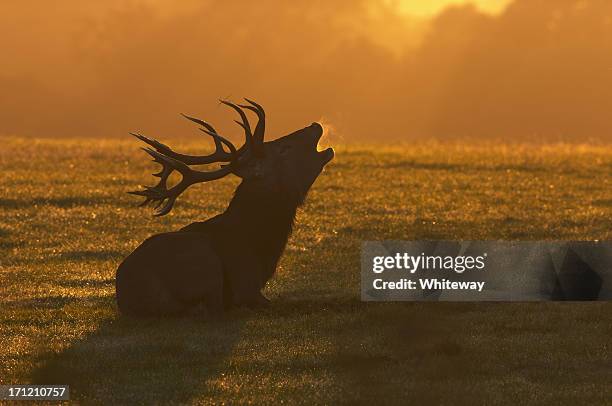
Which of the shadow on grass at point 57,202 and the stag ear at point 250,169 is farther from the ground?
the shadow on grass at point 57,202

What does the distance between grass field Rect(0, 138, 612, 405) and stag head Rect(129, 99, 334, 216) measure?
4.87ft

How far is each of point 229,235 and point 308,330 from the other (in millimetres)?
1674

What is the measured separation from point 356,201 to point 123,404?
20.8 metres

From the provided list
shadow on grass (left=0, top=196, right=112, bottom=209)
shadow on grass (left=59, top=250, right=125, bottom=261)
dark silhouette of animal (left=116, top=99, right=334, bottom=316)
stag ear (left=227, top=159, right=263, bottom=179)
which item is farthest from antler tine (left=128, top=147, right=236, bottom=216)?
shadow on grass (left=0, top=196, right=112, bottom=209)

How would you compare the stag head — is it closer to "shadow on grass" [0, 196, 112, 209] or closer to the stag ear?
the stag ear

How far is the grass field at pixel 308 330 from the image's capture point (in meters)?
12.0

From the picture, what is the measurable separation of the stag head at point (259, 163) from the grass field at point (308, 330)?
4.87ft

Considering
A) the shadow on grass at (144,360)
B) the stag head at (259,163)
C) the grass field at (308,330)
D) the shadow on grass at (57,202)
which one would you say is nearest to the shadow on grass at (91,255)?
the grass field at (308,330)

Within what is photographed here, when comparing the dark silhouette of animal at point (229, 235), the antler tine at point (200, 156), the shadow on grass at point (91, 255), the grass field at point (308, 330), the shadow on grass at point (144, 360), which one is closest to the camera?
the shadow on grass at point (144, 360)

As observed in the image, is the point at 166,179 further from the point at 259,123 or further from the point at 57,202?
the point at 57,202

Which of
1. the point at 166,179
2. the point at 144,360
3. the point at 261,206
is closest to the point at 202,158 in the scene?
the point at 166,179

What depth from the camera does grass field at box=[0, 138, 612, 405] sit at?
39.5 ft

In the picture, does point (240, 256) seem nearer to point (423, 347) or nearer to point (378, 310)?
point (378, 310)

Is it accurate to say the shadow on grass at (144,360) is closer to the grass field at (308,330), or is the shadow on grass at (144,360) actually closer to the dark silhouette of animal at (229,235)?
the grass field at (308,330)
